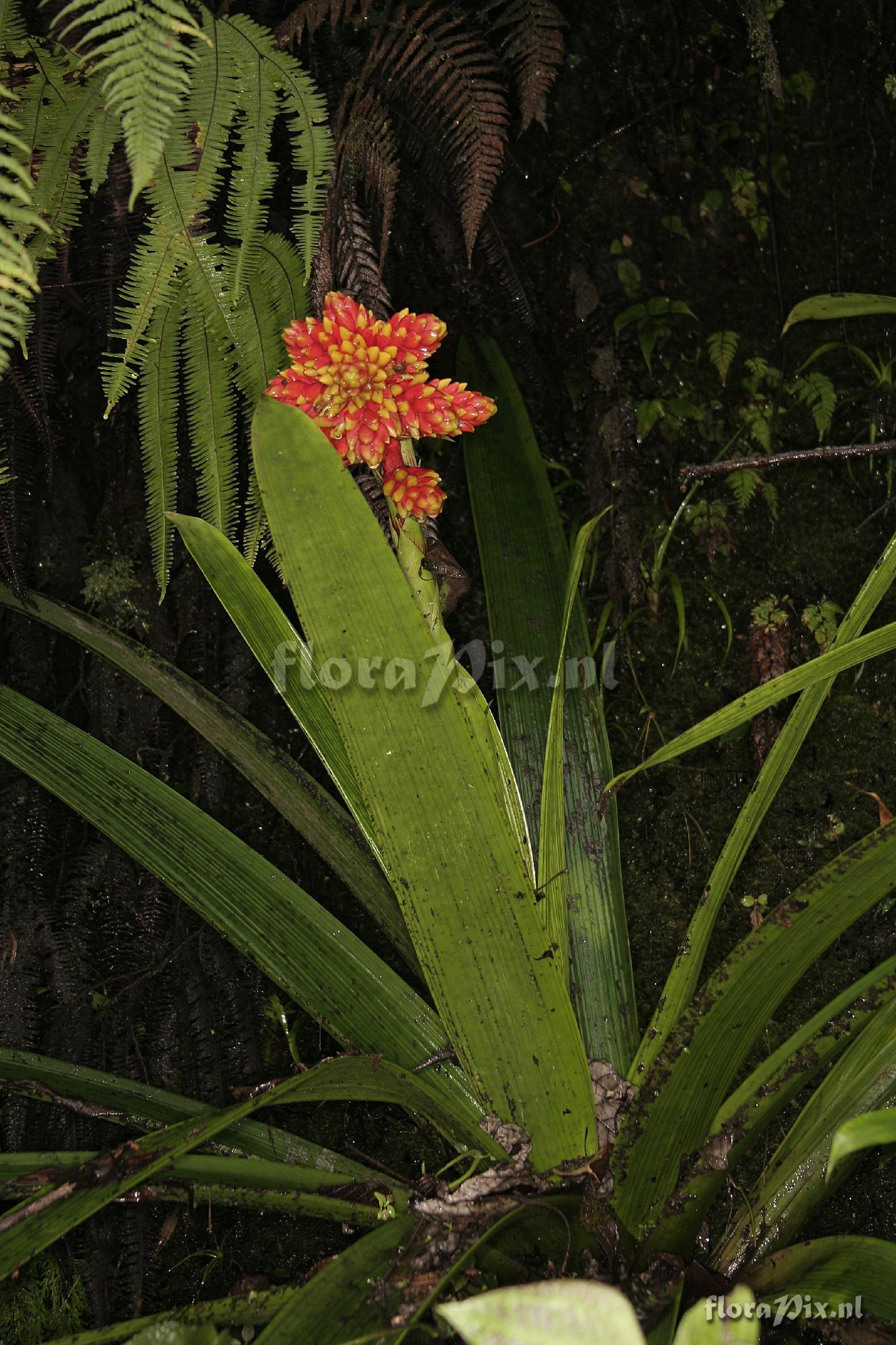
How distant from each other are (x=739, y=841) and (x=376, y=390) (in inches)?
24.8

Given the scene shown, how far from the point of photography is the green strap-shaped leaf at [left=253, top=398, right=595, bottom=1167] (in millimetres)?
758

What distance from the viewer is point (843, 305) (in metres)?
1.13

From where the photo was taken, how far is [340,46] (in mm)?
1063

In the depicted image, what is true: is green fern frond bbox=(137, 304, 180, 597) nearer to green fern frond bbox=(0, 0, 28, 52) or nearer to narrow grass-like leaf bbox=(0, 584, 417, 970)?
narrow grass-like leaf bbox=(0, 584, 417, 970)

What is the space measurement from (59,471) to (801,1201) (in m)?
1.37

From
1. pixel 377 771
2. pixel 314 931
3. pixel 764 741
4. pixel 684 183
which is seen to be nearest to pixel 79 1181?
pixel 314 931

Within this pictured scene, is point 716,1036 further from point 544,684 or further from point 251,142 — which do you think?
point 251,142

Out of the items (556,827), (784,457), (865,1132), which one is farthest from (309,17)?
(865,1132)

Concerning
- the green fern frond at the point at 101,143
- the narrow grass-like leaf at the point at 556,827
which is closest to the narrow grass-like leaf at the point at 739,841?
the narrow grass-like leaf at the point at 556,827

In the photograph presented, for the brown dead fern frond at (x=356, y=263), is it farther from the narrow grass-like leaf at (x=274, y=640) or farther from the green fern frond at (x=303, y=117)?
the narrow grass-like leaf at (x=274, y=640)

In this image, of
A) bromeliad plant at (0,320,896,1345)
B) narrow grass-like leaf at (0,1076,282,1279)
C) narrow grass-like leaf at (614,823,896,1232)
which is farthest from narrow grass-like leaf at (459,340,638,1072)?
narrow grass-like leaf at (0,1076,282,1279)

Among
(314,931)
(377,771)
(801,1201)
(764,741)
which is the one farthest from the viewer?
(764,741)

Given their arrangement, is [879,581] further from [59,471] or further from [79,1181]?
[59,471]

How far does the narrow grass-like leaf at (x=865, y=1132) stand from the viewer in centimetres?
46
